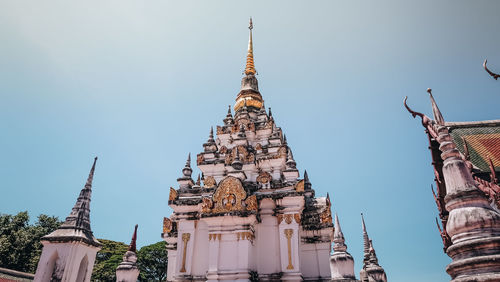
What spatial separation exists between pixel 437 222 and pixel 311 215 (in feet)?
24.5

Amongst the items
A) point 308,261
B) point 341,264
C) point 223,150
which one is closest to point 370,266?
point 308,261

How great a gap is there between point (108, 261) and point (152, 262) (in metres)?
5.61

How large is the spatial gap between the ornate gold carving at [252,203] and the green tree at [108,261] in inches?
1158

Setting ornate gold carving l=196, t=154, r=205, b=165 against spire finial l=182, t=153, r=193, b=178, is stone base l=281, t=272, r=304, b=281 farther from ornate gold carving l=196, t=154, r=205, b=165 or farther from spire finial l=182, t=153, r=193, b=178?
ornate gold carving l=196, t=154, r=205, b=165

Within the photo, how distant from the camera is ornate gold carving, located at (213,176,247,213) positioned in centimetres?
1403

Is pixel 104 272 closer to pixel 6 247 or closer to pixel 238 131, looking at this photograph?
pixel 6 247

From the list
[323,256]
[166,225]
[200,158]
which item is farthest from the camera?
[200,158]

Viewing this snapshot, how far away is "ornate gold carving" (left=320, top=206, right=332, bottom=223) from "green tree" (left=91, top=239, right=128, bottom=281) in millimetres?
30319

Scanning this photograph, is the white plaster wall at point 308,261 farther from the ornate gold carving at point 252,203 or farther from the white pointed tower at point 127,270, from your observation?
the white pointed tower at point 127,270

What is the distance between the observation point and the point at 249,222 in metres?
13.8

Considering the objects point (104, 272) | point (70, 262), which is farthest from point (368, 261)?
point (104, 272)

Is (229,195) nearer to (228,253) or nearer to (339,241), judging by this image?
Result: (228,253)

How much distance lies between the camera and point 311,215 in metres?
15.8

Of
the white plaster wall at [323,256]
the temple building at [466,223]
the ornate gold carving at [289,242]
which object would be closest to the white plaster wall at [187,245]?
the ornate gold carving at [289,242]
